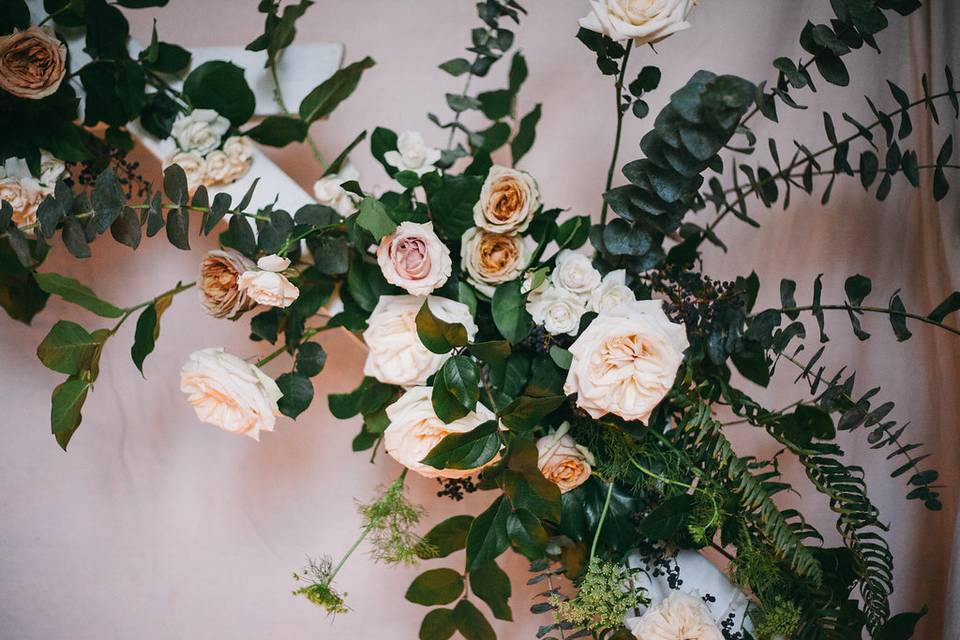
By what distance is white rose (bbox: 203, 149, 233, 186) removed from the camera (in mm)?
1026

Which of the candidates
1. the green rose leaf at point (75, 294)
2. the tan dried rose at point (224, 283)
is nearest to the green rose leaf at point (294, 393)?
the tan dried rose at point (224, 283)

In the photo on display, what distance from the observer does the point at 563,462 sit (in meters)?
0.88

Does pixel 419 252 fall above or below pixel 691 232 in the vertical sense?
below

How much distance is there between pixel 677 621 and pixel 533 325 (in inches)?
15.0

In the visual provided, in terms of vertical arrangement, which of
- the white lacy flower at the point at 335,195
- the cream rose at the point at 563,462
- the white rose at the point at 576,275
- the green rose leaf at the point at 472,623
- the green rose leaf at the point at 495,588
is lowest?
the green rose leaf at the point at 472,623

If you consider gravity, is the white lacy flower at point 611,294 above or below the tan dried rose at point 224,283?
above

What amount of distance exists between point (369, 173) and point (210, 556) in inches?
28.0

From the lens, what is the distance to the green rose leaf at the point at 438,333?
795 mm

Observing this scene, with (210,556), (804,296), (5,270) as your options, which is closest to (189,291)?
(5,270)

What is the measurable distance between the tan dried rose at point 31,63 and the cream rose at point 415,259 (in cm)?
55

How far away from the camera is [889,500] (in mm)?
1097

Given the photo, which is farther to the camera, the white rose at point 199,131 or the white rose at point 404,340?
the white rose at point 199,131

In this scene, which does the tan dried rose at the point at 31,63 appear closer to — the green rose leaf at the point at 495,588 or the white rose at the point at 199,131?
the white rose at the point at 199,131

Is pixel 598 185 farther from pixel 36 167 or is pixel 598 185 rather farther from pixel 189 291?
pixel 36 167
